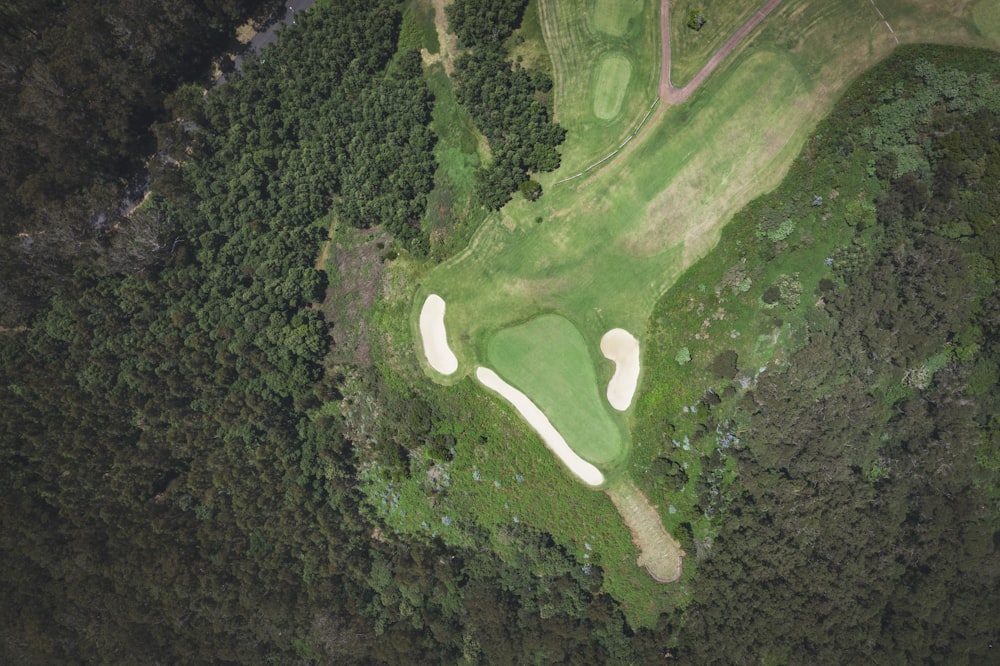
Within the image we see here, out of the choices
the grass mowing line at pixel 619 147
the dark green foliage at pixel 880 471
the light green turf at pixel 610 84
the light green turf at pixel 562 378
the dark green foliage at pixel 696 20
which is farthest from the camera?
the light green turf at pixel 562 378

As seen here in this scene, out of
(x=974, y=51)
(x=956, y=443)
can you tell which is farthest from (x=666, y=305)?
(x=974, y=51)

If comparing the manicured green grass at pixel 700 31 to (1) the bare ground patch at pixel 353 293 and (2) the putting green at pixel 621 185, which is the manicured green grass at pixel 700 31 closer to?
(2) the putting green at pixel 621 185

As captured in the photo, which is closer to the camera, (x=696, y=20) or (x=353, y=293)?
(x=696, y=20)

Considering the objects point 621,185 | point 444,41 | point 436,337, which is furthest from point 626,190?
point 444,41

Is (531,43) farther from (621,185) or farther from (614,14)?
(621,185)

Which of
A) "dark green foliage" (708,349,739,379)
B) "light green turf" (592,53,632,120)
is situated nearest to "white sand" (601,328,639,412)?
"dark green foliage" (708,349,739,379)

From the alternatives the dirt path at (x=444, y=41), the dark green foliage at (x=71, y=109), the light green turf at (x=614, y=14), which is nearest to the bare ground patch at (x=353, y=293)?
the dirt path at (x=444, y=41)

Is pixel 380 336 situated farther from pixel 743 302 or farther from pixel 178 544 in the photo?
pixel 743 302
